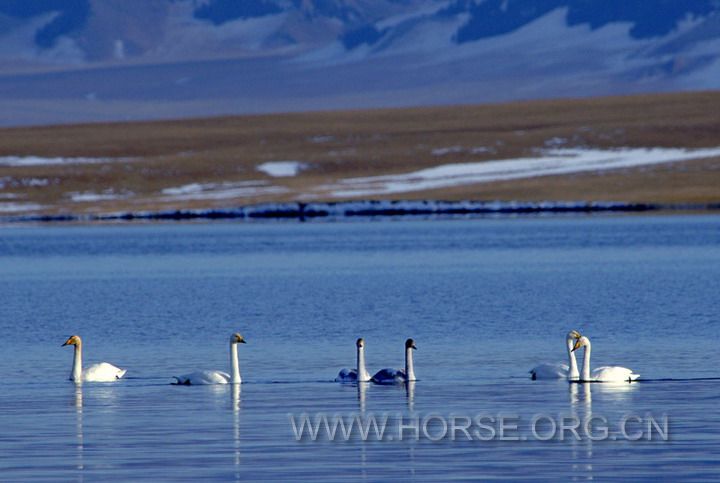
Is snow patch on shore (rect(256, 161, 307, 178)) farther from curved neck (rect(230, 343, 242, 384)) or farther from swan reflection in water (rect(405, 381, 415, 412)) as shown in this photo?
swan reflection in water (rect(405, 381, 415, 412))

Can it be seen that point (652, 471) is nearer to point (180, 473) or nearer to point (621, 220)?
point (180, 473)

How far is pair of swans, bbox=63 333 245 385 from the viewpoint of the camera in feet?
67.9

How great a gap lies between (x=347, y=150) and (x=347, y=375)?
86.2 meters

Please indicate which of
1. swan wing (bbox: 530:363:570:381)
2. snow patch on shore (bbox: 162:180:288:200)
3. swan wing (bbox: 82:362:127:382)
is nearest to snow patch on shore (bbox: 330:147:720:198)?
snow patch on shore (bbox: 162:180:288:200)

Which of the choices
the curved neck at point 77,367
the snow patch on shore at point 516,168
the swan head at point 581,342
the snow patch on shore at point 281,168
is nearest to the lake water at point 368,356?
the curved neck at point 77,367

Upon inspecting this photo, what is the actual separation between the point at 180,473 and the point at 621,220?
2391 inches

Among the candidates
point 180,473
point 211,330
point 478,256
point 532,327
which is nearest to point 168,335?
point 211,330

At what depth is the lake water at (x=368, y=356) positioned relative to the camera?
14516mm

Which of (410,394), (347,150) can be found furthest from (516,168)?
(410,394)

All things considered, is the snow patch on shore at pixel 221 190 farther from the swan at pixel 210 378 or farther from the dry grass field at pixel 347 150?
the swan at pixel 210 378

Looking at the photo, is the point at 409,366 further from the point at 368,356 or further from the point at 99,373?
the point at 368,356

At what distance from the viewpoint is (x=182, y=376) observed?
20.8 m

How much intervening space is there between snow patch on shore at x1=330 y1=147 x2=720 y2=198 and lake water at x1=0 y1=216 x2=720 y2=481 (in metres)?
34.3

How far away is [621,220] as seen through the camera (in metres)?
73.4
